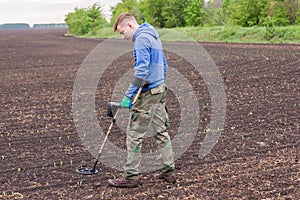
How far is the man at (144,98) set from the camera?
5695mm

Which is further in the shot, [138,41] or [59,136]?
[59,136]

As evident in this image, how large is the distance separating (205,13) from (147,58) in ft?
175

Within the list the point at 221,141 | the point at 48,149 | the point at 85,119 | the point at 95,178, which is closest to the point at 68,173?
the point at 95,178

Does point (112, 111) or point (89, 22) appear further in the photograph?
point (89, 22)

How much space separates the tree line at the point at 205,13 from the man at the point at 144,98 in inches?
1133

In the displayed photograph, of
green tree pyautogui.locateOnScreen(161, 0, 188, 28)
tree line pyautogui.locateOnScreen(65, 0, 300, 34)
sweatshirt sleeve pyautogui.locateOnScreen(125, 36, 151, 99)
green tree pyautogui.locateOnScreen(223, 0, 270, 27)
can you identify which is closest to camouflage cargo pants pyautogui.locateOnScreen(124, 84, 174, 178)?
sweatshirt sleeve pyautogui.locateOnScreen(125, 36, 151, 99)

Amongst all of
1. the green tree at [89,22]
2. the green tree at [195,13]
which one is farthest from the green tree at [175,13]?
the green tree at [89,22]

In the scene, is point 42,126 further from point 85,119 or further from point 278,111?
point 278,111

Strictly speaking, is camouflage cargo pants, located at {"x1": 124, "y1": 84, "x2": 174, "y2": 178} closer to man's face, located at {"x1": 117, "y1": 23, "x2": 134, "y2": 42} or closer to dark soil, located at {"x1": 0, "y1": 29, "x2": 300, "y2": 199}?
dark soil, located at {"x1": 0, "y1": 29, "x2": 300, "y2": 199}

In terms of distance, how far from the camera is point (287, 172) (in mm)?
6301

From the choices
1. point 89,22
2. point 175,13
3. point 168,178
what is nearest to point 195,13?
point 175,13

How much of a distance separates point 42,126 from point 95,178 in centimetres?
357

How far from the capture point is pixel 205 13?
5759cm

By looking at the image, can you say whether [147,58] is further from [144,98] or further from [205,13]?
[205,13]
